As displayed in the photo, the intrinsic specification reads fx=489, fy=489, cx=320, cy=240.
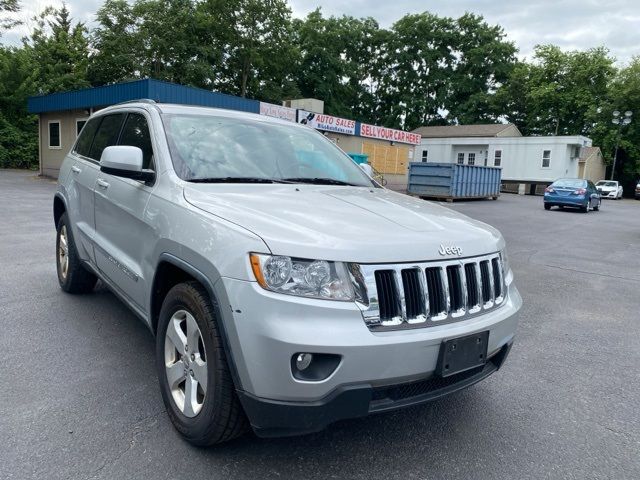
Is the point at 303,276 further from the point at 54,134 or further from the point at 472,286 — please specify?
the point at 54,134

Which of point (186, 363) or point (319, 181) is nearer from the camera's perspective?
point (186, 363)

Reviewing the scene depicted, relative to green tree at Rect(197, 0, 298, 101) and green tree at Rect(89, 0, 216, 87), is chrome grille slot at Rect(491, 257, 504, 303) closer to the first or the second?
green tree at Rect(89, 0, 216, 87)

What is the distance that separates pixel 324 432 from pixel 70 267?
10.7ft

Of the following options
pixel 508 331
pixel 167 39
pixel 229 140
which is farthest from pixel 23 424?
pixel 167 39

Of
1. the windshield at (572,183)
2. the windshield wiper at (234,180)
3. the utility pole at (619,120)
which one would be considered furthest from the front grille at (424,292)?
the utility pole at (619,120)

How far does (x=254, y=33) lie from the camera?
130ft

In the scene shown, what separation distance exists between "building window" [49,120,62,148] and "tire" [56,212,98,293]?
2099 centimetres

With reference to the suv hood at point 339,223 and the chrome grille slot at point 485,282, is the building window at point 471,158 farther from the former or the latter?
the chrome grille slot at point 485,282

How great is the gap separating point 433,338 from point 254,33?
136 ft

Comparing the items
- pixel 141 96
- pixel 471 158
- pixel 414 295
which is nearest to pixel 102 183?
pixel 414 295

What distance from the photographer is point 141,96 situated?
17.6 m

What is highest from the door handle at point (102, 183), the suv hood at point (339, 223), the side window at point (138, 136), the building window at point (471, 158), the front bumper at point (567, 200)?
the building window at point (471, 158)

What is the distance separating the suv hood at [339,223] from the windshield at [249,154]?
0.75ft

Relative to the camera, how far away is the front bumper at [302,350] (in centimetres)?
199
